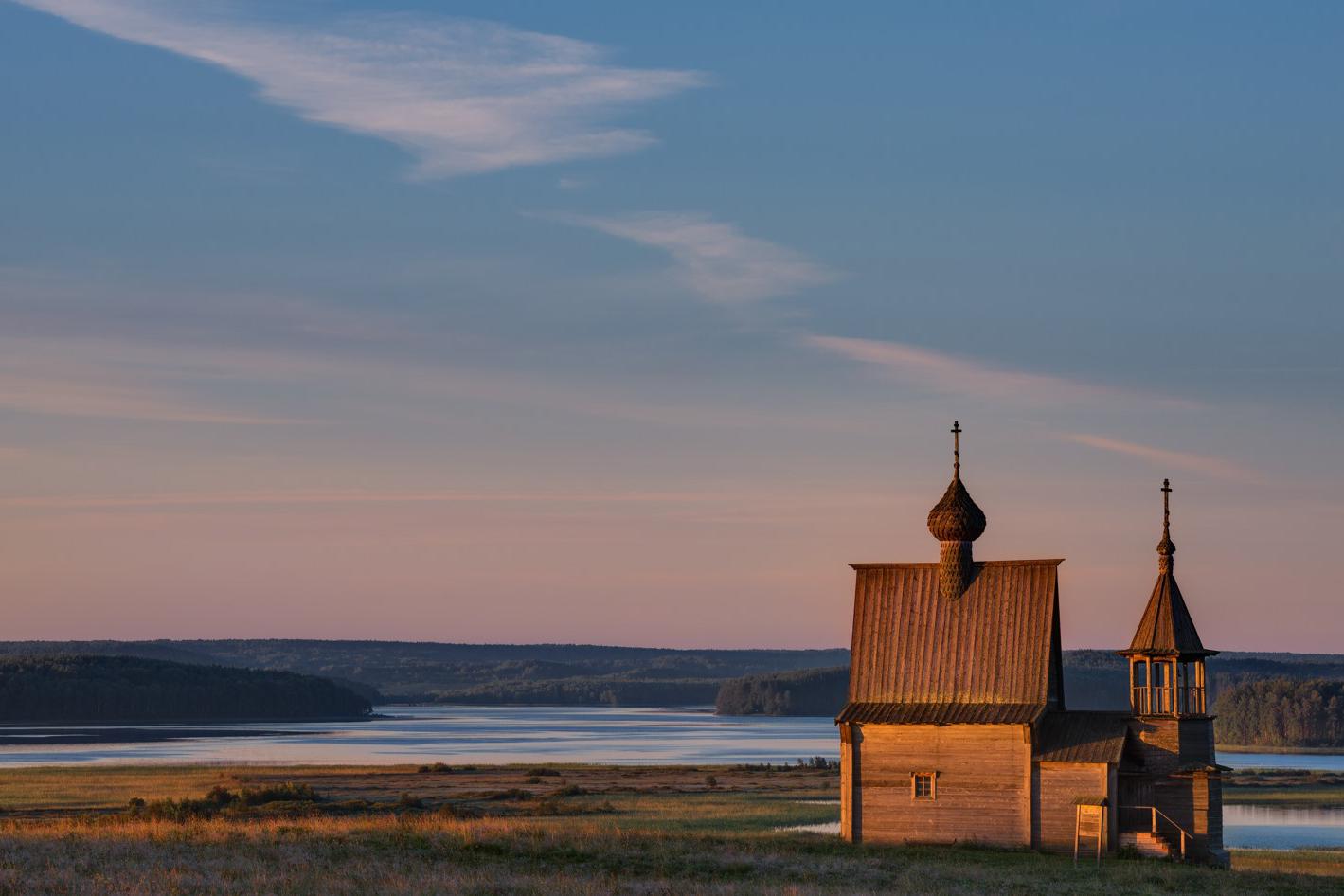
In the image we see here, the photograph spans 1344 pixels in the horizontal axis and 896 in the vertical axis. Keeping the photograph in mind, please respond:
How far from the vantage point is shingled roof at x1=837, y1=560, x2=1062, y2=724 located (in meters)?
49.6

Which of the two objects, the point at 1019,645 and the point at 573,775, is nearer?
the point at 1019,645

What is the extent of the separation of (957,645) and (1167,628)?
5.74 meters

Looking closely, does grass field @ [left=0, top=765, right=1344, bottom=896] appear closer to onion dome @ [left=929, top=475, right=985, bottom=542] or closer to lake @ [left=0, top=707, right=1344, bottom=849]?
onion dome @ [left=929, top=475, right=985, bottom=542]

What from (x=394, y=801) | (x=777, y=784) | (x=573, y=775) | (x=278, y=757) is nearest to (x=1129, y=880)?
(x=394, y=801)

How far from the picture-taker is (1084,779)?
48.2m

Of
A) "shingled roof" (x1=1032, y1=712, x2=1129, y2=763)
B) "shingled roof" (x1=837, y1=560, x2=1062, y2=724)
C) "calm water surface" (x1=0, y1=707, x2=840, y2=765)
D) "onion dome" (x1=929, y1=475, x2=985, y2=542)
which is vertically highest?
"onion dome" (x1=929, y1=475, x2=985, y2=542)

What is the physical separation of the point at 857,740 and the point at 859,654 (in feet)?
8.47

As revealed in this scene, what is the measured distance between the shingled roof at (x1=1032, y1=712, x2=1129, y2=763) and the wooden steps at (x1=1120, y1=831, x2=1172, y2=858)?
2.23 meters

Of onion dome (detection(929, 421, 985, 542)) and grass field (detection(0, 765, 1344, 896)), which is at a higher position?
onion dome (detection(929, 421, 985, 542))

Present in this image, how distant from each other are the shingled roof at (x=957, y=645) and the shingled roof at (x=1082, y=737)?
0.73 m

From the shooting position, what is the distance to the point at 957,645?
166 ft

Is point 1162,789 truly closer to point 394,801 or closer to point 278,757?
point 394,801

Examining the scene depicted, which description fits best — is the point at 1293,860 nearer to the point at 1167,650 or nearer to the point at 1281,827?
the point at 1167,650

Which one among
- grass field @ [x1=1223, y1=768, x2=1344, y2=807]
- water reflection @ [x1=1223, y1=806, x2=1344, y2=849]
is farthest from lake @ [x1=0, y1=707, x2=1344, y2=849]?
grass field @ [x1=1223, y1=768, x2=1344, y2=807]
